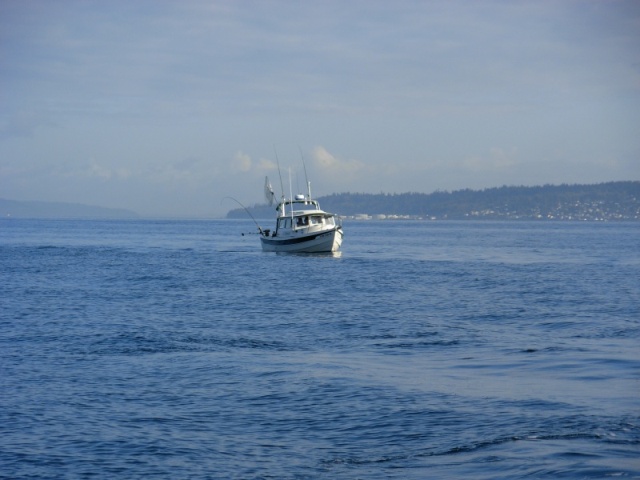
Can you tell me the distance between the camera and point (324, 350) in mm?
22406

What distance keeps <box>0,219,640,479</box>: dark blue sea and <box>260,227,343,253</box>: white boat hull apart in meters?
28.4

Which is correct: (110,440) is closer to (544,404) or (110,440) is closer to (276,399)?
(276,399)

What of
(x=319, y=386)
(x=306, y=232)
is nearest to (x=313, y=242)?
(x=306, y=232)

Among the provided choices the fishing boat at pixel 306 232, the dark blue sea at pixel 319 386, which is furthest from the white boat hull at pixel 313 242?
the dark blue sea at pixel 319 386

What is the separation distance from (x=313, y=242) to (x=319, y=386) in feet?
166

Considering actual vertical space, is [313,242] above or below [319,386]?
above

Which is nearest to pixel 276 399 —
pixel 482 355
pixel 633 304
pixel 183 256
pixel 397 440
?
pixel 397 440

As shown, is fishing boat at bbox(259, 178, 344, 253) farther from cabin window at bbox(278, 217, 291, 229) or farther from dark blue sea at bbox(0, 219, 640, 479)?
dark blue sea at bbox(0, 219, 640, 479)

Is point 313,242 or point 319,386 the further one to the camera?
point 313,242

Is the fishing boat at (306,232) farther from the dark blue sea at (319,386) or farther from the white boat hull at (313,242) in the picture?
the dark blue sea at (319,386)

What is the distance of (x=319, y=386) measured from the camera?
17.5m

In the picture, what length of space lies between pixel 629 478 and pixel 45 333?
18.8 metres

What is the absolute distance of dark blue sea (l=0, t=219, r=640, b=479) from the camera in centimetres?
1263

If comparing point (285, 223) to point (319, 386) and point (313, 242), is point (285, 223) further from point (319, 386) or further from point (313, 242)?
point (319, 386)
